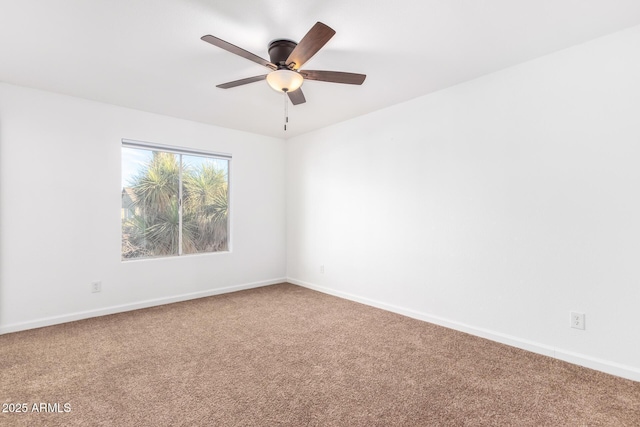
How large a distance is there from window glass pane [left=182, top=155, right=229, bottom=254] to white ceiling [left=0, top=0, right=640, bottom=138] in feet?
4.15

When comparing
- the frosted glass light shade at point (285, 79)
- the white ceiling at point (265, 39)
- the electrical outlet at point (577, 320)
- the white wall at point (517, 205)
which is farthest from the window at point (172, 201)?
the electrical outlet at point (577, 320)

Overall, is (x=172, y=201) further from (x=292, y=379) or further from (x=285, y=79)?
(x=292, y=379)

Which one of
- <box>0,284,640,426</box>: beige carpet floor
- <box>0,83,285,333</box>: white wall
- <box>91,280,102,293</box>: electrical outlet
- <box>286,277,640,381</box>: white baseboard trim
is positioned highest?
<box>0,83,285,333</box>: white wall

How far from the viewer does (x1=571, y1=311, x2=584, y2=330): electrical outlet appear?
2.31m

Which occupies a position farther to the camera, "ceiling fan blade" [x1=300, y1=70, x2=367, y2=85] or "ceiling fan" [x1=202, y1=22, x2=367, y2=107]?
"ceiling fan blade" [x1=300, y1=70, x2=367, y2=85]

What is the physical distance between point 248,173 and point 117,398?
3.35 metres

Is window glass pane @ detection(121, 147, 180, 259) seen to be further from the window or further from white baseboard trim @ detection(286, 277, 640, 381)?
A: white baseboard trim @ detection(286, 277, 640, 381)

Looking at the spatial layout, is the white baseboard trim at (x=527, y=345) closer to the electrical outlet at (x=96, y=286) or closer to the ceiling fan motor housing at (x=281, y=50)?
the ceiling fan motor housing at (x=281, y=50)

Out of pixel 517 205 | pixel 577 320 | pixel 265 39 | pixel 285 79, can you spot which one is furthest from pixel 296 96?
pixel 577 320

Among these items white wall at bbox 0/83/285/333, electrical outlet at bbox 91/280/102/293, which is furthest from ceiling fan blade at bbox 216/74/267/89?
electrical outlet at bbox 91/280/102/293

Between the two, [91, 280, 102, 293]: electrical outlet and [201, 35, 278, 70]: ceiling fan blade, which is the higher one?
[201, 35, 278, 70]: ceiling fan blade

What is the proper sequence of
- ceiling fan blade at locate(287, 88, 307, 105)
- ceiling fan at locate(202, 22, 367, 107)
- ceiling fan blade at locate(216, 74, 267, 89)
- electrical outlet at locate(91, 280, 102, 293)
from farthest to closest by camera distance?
1. electrical outlet at locate(91, 280, 102, 293)
2. ceiling fan blade at locate(287, 88, 307, 105)
3. ceiling fan blade at locate(216, 74, 267, 89)
4. ceiling fan at locate(202, 22, 367, 107)

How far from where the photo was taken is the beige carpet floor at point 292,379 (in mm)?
1735

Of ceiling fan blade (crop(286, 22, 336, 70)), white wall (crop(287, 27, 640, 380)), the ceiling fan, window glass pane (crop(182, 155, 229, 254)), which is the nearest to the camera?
ceiling fan blade (crop(286, 22, 336, 70))
